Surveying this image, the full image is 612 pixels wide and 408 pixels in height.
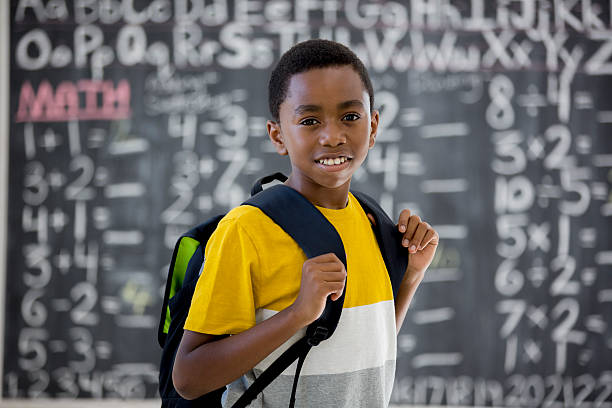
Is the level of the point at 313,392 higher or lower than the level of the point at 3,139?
lower

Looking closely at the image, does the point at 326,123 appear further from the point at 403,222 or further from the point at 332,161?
the point at 403,222

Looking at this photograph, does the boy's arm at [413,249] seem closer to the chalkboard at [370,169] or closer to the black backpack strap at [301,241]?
the black backpack strap at [301,241]

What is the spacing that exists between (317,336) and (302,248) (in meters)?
0.11

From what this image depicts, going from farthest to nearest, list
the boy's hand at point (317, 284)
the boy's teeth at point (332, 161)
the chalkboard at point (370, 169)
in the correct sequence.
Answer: the chalkboard at point (370, 169) < the boy's teeth at point (332, 161) < the boy's hand at point (317, 284)

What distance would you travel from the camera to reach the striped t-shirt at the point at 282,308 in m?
0.66

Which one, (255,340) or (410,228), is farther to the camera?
(410,228)

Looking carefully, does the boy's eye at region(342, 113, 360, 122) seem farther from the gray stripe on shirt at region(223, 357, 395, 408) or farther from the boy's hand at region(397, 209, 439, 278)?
the gray stripe on shirt at region(223, 357, 395, 408)

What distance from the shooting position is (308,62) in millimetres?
744

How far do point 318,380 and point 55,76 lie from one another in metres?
1.83

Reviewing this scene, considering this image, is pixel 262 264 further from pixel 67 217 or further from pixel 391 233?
pixel 67 217

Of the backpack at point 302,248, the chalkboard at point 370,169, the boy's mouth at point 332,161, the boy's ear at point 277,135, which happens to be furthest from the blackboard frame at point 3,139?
the boy's mouth at point 332,161

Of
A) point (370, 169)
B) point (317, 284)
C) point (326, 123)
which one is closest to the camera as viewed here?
point (317, 284)

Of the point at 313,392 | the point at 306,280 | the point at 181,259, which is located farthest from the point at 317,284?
the point at 181,259

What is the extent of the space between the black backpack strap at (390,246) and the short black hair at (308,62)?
18cm
